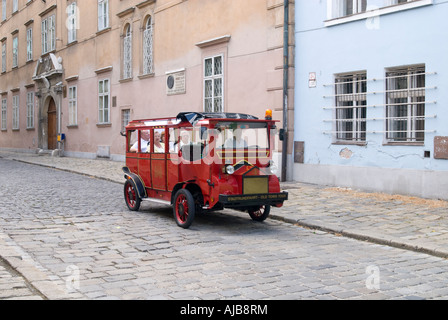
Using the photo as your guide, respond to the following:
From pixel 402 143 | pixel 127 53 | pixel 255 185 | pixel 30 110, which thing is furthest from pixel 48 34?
pixel 255 185

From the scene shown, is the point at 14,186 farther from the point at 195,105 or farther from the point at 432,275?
the point at 432,275

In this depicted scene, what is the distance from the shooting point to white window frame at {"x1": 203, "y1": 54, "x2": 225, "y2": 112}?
16.7 meters

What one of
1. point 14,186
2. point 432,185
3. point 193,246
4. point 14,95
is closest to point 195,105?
point 14,186

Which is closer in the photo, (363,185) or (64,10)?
(363,185)

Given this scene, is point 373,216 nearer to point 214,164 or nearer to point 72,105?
point 214,164

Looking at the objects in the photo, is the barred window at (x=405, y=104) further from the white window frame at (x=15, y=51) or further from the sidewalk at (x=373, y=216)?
the white window frame at (x=15, y=51)

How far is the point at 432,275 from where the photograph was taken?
5621 mm

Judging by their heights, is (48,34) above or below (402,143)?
above

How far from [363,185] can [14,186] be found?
866cm

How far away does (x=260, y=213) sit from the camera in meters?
8.86

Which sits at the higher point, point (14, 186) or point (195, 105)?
point (195, 105)

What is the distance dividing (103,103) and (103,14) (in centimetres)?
399

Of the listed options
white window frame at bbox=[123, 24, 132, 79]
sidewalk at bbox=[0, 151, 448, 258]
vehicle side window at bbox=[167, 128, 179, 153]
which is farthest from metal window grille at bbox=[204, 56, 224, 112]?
vehicle side window at bbox=[167, 128, 179, 153]
